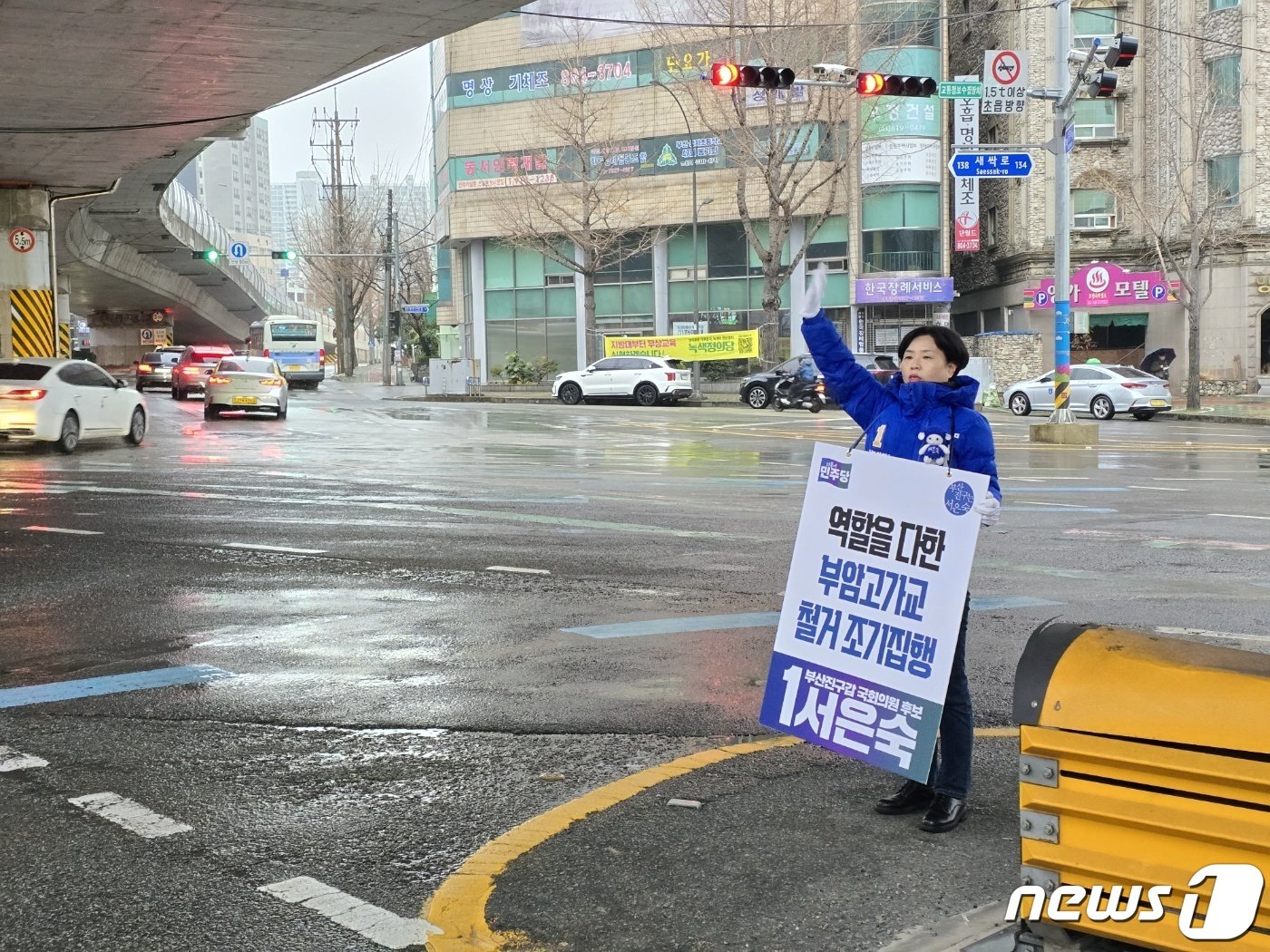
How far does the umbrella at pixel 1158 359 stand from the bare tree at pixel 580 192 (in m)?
20.0

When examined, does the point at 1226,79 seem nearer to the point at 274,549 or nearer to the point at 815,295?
the point at 274,549

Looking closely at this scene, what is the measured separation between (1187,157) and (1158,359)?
6.94 metres

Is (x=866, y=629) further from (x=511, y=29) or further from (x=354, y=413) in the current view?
(x=511, y=29)

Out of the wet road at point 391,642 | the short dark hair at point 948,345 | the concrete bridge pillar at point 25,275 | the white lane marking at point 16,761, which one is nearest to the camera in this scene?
the wet road at point 391,642

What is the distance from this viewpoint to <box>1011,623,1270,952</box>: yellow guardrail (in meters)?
3.08

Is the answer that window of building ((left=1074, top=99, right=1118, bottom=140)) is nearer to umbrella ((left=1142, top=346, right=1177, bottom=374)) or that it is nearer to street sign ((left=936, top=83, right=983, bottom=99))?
umbrella ((left=1142, top=346, right=1177, bottom=374))

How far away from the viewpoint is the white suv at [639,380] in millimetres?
42656

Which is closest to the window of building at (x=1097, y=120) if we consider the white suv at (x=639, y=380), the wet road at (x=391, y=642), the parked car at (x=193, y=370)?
the white suv at (x=639, y=380)

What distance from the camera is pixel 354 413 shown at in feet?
117

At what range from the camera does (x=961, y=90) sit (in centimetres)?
2308

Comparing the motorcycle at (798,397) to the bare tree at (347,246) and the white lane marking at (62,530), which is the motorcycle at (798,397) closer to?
the white lane marking at (62,530)

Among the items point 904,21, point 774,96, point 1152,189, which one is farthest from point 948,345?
point 1152,189

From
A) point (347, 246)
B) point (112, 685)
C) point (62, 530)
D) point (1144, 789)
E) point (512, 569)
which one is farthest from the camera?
point (347, 246)

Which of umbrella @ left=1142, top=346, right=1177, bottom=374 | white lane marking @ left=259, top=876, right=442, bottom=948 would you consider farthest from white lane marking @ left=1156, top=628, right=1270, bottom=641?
umbrella @ left=1142, top=346, right=1177, bottom=374
